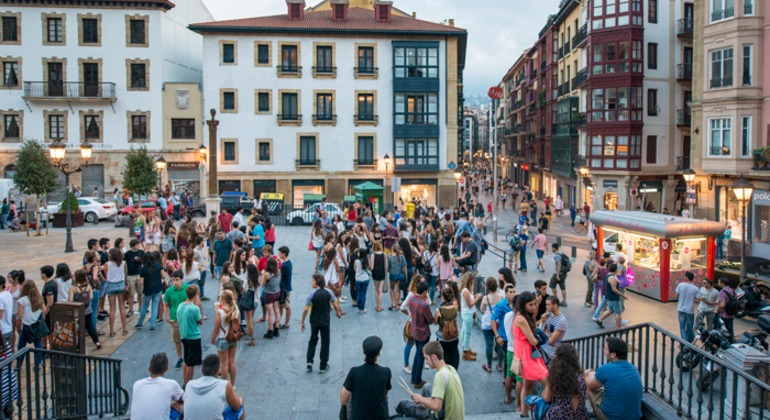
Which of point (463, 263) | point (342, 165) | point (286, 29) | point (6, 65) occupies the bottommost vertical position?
point (463, 263)

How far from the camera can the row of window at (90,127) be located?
4400 cm

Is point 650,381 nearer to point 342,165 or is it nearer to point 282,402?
point 282,402

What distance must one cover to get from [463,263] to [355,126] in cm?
3198

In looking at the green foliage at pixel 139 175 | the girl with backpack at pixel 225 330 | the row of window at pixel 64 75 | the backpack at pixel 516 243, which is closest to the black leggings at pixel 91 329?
the girl with backpack at pixel 225 330

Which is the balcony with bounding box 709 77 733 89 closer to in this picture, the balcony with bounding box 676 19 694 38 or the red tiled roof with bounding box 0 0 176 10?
the balcony with bounding box 676 19 694 38

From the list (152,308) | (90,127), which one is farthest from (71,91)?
(152,308)

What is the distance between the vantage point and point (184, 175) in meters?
45.8

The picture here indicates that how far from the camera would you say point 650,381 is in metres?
10.0

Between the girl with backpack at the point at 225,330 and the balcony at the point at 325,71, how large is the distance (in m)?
38.4

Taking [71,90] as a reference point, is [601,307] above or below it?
below

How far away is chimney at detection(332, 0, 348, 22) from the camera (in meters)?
47.2

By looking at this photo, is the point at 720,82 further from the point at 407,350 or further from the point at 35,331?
the point at 35,331

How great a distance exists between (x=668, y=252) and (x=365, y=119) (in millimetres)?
31638

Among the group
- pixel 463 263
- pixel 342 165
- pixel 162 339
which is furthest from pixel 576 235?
pixel 162 339
